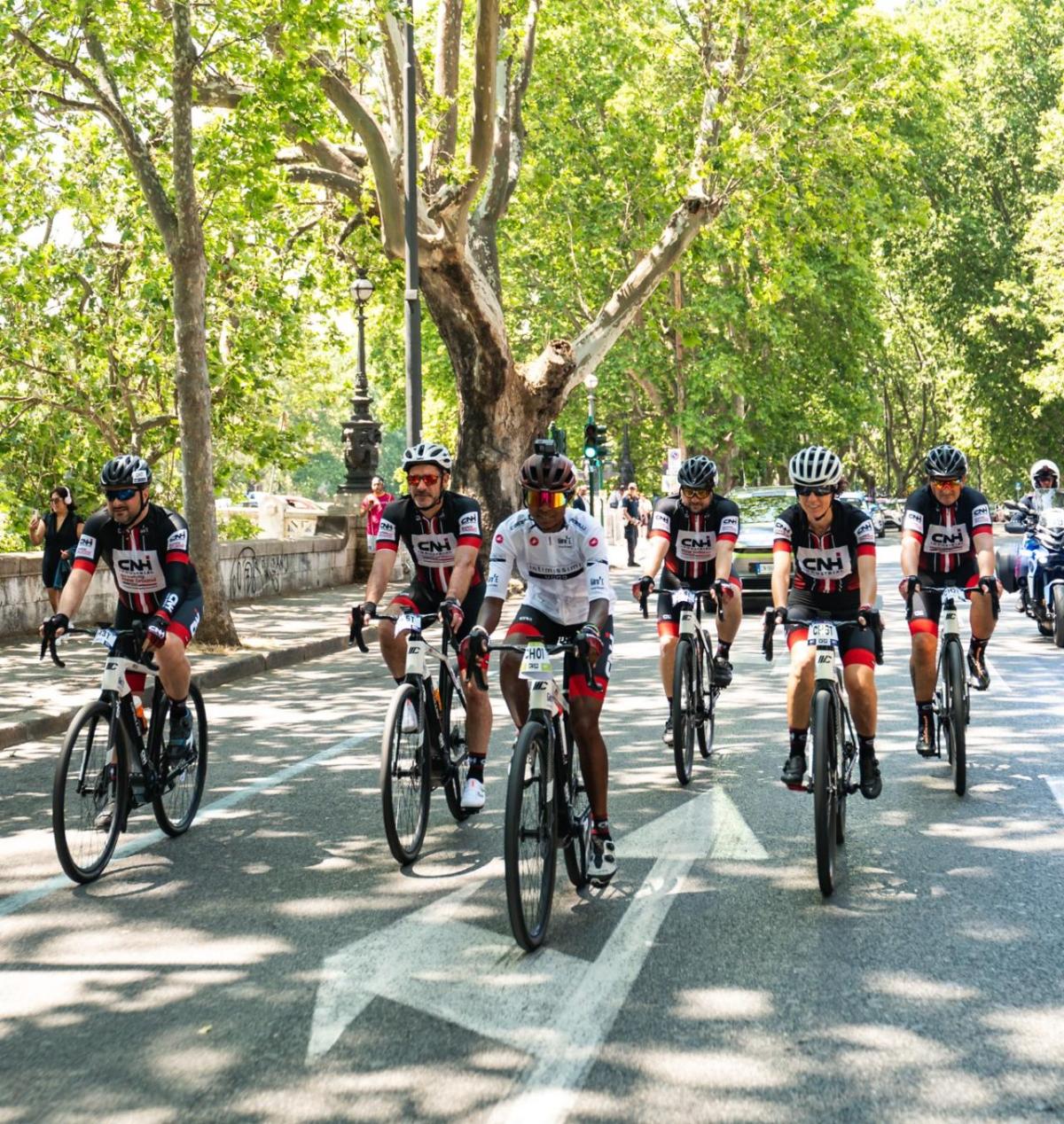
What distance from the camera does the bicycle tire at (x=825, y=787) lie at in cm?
568

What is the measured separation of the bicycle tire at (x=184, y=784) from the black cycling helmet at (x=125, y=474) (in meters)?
1.01

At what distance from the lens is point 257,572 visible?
23.7m

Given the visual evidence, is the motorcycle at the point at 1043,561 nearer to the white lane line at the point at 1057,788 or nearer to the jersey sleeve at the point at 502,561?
the white lane line at the point at 1057,788

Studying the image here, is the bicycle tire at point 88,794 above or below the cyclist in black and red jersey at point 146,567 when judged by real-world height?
below

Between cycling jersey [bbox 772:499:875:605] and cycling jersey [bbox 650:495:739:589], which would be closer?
cycling jersey [bbox 772:499:875:605]

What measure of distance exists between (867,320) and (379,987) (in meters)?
44.4

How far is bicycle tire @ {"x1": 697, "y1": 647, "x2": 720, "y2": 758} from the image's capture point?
29.6 feet

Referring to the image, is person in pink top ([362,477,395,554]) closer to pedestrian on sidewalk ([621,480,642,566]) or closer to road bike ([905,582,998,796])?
pedestrian on sidewalk ([621,480,642,566])

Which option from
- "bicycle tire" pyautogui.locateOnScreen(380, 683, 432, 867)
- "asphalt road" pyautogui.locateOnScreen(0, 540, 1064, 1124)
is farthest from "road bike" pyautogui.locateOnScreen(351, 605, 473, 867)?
"asphalt road" pyautogui.locateOnScreen(0, 540, 1064, 1124)

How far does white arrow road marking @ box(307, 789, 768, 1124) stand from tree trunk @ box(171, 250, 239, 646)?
974 cm

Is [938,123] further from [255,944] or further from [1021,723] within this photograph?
[255,944]

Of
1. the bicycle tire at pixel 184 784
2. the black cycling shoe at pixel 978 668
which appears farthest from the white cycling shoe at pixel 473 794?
the black cycling shoe at pixel 978 668

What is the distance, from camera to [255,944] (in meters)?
5.19

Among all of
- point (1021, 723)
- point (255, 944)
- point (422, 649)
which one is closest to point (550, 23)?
point (1021, 723)
